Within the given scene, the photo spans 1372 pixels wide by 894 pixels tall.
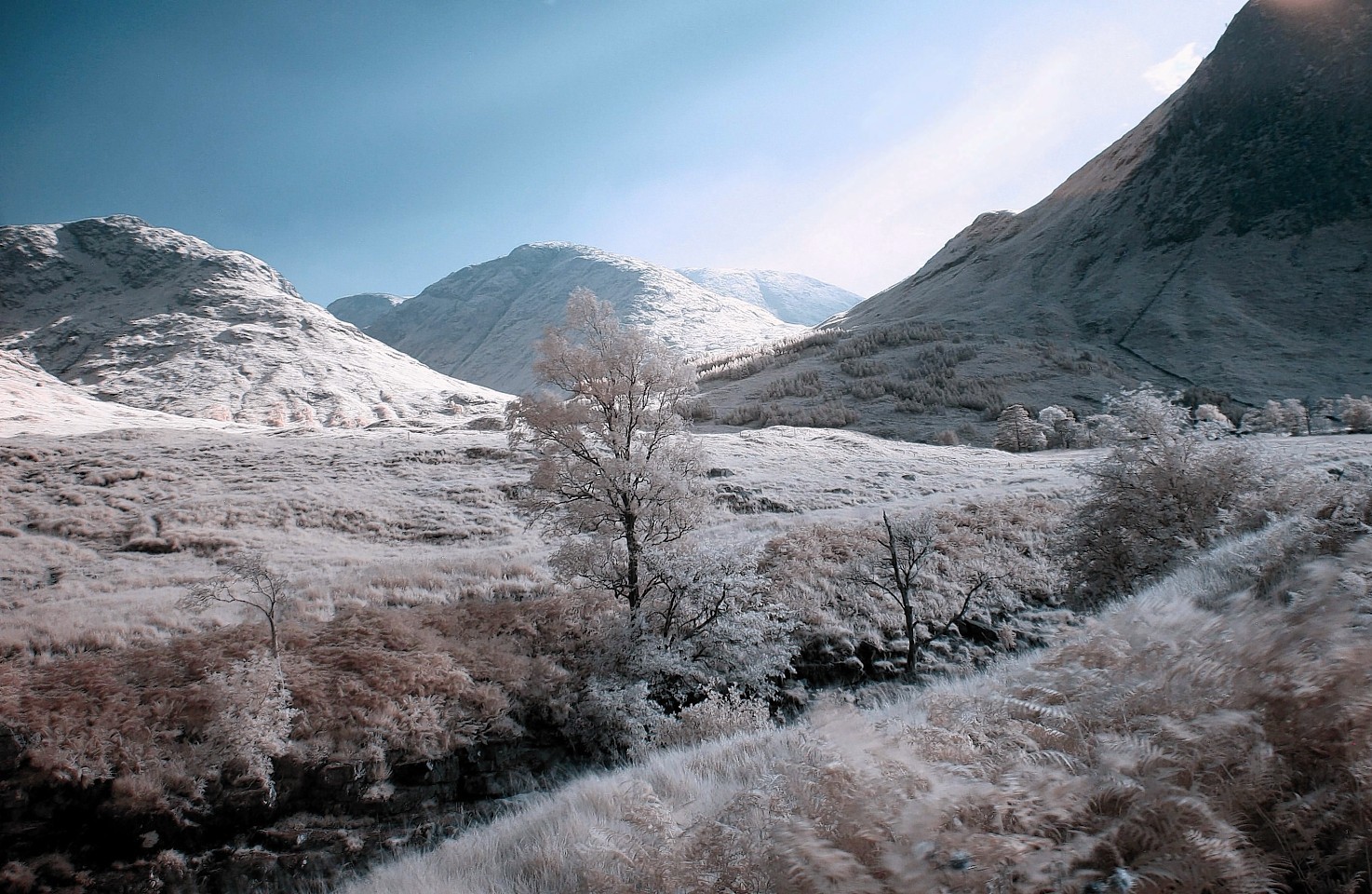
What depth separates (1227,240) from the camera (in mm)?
76125

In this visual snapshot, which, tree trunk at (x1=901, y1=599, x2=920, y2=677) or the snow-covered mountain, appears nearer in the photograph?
tree trunk at (x1=901, y1=599, x2=920, y2=677)

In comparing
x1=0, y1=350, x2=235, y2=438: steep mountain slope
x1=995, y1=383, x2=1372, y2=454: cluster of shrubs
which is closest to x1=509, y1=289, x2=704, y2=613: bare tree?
x1=995, y1=383, x2=1372, y2=454: cluster of shrubs

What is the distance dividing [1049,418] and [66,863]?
1977 inches

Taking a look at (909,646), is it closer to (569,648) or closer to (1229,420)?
(569,648)

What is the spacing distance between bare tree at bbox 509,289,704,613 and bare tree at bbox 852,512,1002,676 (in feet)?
18.9

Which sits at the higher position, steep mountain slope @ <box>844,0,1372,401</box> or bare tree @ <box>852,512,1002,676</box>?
Answer: steep mountain slope @ <box>844,0,1372,401</box>

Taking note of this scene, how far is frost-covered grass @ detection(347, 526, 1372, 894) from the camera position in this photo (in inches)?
71.3

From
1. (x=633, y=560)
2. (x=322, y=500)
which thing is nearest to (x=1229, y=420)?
(x=633, y=560)

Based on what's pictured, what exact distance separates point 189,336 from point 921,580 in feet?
354

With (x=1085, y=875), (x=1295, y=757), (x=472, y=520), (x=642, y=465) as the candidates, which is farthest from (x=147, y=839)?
(x=472, y=520)

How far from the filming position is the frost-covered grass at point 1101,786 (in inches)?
71.3

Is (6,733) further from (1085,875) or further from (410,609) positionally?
(1085,875)

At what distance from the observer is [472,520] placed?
2245 centimetres

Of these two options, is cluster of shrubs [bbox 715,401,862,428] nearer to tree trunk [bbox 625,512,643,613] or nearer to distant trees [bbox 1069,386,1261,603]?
distant trees [bbox 1069,386,1261,603]
